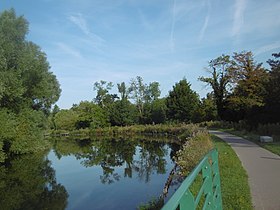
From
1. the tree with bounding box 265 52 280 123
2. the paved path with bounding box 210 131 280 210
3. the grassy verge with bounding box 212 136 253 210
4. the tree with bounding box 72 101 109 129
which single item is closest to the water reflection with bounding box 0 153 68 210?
the grassy verge with bounding box 212 136 253 210

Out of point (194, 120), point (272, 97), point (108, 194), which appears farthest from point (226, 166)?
point (194, 120)

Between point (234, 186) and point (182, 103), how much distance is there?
153ft

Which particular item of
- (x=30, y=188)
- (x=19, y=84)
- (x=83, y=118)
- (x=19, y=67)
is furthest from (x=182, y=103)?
(x=30, y=188)

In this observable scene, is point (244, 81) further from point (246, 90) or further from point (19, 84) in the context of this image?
point (19, 84)

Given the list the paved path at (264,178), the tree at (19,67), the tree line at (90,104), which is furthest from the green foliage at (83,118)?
the paved path at (264,178)

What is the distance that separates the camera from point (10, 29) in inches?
864

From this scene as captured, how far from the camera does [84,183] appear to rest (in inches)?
663

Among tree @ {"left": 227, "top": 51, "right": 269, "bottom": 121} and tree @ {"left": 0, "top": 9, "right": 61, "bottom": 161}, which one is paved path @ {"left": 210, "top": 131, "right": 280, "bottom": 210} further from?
tree @ {"left": 227, "top": 51, "right": 269, "bottom": 121}

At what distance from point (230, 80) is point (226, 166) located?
32.8 metres

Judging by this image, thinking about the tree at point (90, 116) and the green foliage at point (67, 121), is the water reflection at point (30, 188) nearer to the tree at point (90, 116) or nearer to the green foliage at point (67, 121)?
the tree at point (90, 116)

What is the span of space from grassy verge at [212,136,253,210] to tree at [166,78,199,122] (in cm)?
4302

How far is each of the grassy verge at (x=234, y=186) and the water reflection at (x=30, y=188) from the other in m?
6.71

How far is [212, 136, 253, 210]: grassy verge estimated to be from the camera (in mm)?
6263

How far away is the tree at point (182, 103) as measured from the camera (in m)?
53.9
